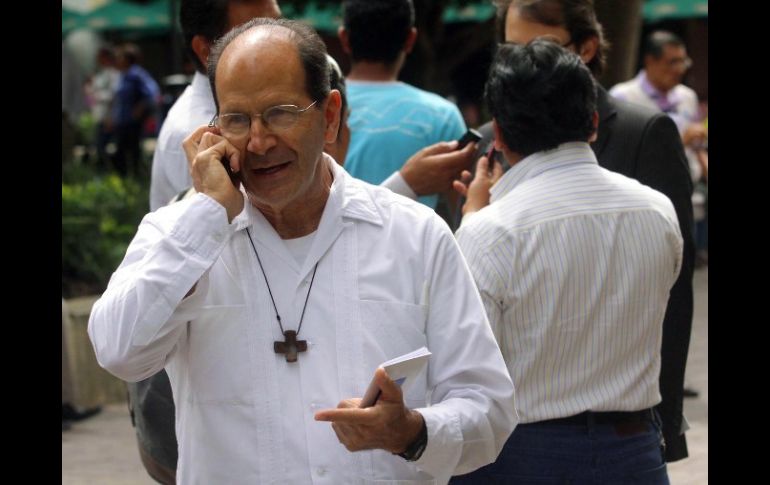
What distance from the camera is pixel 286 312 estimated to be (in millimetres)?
2678

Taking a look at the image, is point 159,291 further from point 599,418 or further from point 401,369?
point 599,418

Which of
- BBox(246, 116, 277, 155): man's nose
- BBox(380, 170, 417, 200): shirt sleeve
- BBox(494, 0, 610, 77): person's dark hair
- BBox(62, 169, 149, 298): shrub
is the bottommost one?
BBox(62, 169, 149, 298): shrub

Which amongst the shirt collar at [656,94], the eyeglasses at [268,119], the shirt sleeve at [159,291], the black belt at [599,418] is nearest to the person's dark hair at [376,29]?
the black belt at [599,418]

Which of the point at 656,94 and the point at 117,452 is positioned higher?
the point at 656,94

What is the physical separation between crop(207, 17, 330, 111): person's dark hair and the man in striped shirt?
908mm

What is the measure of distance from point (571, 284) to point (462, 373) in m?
0.95

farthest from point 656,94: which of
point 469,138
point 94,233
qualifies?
point 469,138

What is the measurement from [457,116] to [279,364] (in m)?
2.64

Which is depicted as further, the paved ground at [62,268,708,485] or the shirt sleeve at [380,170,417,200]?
the paved ground at [62,268,708,485]

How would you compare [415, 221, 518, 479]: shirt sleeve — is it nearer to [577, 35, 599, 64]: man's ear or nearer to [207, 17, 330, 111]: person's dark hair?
[207, 17, 330, 111]: person's dark hair

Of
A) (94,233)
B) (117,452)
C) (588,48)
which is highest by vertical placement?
(588,48)

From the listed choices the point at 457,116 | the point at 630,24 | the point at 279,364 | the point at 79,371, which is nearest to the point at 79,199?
the point at 79,371

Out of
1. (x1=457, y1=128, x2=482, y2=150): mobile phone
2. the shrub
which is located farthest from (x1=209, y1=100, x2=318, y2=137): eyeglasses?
the shrub

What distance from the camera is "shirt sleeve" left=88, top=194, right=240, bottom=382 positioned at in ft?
8.26
